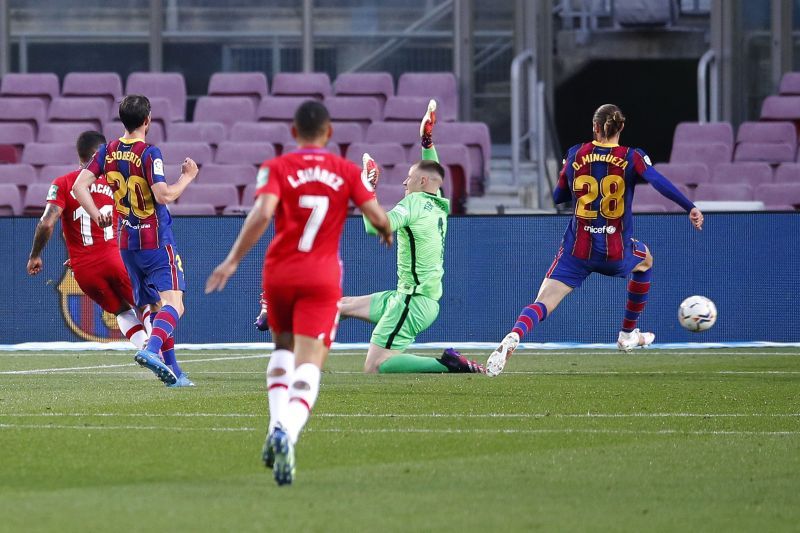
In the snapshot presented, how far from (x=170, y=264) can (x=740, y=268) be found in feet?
23.5

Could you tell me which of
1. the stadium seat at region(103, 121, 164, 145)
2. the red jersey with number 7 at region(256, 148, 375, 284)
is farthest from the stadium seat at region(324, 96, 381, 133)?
the red jersey with number 7 at region(256, 148, 375, 284)

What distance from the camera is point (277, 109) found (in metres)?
22.2

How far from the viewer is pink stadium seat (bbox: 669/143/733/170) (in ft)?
69.0

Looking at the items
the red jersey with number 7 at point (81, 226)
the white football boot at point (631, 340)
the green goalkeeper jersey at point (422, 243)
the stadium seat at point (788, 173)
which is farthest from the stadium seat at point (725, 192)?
the red jersey with number 7 at point (81, 226)

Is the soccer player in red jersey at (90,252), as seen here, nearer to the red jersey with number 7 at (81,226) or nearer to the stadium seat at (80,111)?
the red jersey with number 7 at (81,226)

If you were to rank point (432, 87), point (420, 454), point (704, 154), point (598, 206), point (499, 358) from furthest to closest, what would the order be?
point (432, 87)
point (704, 154)
point (598, 206)
point (499, 358)
point (420, 454)

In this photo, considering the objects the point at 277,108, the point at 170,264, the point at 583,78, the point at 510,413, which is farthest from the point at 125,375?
the point at 583,78

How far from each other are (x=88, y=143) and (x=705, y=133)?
11271 millimetres

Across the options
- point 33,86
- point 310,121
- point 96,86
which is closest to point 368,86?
point 96,86

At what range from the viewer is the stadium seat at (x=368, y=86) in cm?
2258

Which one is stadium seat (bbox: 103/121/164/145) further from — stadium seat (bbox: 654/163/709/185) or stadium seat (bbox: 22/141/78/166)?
stadium seat (bbox: 654/163/709/185)

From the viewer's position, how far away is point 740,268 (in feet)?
55.4

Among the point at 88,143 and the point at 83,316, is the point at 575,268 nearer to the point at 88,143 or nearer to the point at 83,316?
the point at 88,143

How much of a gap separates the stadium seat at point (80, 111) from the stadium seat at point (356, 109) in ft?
10.5
